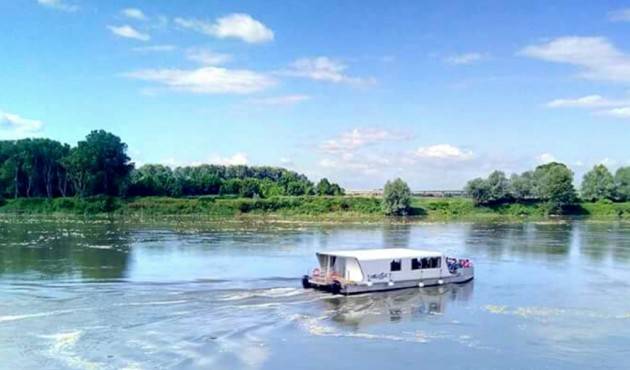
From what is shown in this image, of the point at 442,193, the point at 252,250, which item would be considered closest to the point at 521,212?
the point at 442,193

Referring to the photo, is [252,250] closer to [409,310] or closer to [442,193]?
[409,310]

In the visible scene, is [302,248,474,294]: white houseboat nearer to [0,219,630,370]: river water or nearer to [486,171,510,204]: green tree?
[0,219,630,370]: river water

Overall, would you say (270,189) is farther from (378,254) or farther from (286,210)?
(378,254)

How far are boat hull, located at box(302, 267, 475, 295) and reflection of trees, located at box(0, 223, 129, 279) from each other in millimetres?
12844

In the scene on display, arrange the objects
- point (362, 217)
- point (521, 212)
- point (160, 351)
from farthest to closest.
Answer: point (521, 212) → point (362, 217) → point (160, 351)

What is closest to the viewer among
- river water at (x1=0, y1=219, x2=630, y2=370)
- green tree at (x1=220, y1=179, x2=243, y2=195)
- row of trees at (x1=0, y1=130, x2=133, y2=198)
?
river water at (x1=0, y1=219, x2=630, y2=370)

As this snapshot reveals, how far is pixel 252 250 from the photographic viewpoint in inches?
2355

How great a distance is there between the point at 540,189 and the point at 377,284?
95665 mm

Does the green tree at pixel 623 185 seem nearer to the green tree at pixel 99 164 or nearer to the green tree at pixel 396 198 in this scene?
the green tree at pixel 396 198

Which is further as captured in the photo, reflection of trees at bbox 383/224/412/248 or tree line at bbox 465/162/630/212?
tree line at bbox 465/162/630/212

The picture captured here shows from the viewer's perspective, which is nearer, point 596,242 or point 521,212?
point 596,242

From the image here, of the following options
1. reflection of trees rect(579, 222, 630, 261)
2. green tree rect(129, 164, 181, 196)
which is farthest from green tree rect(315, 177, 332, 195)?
reflection of trees rect(579, 222, 630, 261)

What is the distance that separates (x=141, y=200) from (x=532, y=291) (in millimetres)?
88464

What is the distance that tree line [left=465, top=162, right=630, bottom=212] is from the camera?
127m
